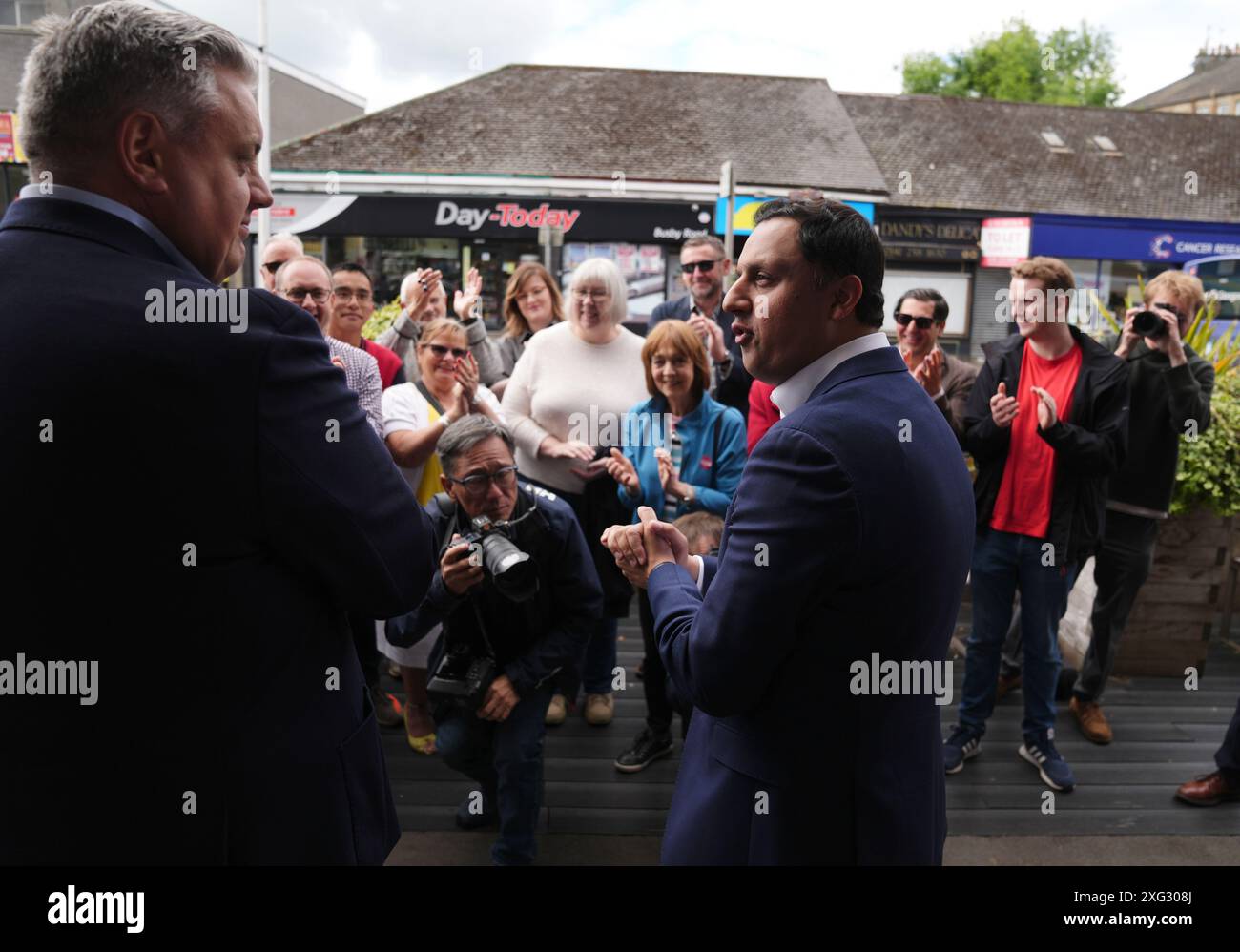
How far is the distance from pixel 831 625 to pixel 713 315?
12.4 feet

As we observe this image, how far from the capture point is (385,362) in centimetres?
489

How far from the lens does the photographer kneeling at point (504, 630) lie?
10.7 ft

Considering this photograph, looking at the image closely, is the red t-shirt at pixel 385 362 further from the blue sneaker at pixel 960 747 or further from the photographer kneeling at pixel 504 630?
the blue sneaker at pixel 960 747

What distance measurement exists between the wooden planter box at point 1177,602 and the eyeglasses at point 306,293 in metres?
4.33

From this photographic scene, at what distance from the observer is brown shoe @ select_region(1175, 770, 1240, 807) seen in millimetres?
3984

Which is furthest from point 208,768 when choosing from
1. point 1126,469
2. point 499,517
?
point 1126,469

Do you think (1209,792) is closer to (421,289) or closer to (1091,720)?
(1091,720)

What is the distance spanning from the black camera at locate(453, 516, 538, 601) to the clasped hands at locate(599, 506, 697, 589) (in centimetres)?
54

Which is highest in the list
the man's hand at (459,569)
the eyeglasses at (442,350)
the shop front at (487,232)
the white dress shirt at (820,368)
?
the shop front at (487,232)

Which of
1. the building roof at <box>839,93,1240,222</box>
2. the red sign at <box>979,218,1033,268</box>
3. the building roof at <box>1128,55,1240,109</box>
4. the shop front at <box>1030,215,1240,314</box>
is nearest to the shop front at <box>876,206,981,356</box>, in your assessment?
the red sign at <box>979,218,1033,268</box>

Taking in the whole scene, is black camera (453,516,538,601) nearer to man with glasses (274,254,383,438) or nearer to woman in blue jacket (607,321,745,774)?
woman in blue jacket (607,321,745,774)

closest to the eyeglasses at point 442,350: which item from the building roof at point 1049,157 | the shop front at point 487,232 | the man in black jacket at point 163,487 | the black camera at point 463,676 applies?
the black camera at point 463,676
